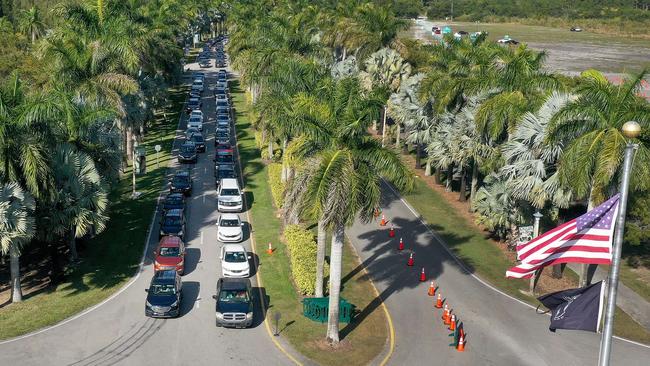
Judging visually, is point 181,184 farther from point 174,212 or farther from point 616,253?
point 616,253

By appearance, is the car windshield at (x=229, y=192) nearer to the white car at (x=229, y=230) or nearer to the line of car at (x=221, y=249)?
the line of car at (x=221, y=249)

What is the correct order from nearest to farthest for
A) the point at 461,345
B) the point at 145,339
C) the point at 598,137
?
the point at 598,137
the point at 461,345
the point at 145,339

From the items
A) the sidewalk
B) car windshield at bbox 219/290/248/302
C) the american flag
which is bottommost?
the sidewalk

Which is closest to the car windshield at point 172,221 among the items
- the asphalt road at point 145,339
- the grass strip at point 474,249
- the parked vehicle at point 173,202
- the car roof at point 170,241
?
the car roof at point 170,241

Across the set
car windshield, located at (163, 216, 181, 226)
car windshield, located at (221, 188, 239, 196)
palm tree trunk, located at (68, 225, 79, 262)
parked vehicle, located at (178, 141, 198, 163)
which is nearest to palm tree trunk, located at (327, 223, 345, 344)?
car windshield, located at (163, 216, 181, 226)

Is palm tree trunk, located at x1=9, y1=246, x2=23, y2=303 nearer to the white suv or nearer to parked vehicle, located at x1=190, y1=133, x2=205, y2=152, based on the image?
the white suv

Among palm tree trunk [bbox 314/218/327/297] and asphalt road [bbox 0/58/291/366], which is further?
palm tree trunk [bbox 314/218/327/297]

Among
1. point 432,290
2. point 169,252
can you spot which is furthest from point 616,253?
point 169,252
